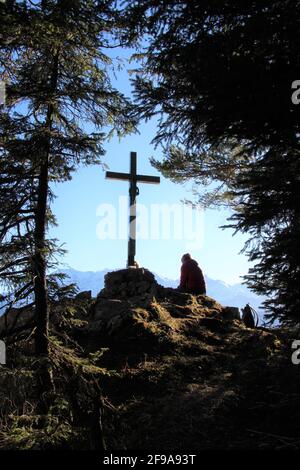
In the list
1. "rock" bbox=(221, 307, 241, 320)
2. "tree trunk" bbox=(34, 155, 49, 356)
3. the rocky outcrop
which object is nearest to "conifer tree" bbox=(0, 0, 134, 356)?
"tree trunk" bbox=(34, 155, 49, 356)

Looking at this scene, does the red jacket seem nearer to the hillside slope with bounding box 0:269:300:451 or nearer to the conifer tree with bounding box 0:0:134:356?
the hillside slope with bounding box 0:269:300:451

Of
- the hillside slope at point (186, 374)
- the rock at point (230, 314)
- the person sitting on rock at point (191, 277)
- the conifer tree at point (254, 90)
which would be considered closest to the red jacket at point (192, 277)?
the person sitting on rock at point (191, 277)

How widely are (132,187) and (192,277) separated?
392 centimetres

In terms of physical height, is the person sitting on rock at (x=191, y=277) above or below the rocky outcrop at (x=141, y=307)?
above

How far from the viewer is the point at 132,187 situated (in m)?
14.3

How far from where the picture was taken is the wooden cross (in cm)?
1362

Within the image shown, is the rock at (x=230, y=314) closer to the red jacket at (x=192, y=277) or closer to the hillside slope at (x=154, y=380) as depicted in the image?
the hillside slope at (x=154, y=380)

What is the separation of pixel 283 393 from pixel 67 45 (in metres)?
6.15

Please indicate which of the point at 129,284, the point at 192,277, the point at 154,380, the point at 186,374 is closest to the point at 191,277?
the point at 192,277

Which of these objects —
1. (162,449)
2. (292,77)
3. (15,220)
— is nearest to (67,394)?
(162,449)

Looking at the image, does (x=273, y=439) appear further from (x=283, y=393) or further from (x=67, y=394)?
(x=67, y=394)

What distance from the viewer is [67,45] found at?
6.20 metres

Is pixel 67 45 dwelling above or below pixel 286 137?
above

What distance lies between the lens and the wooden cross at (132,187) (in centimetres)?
1362
